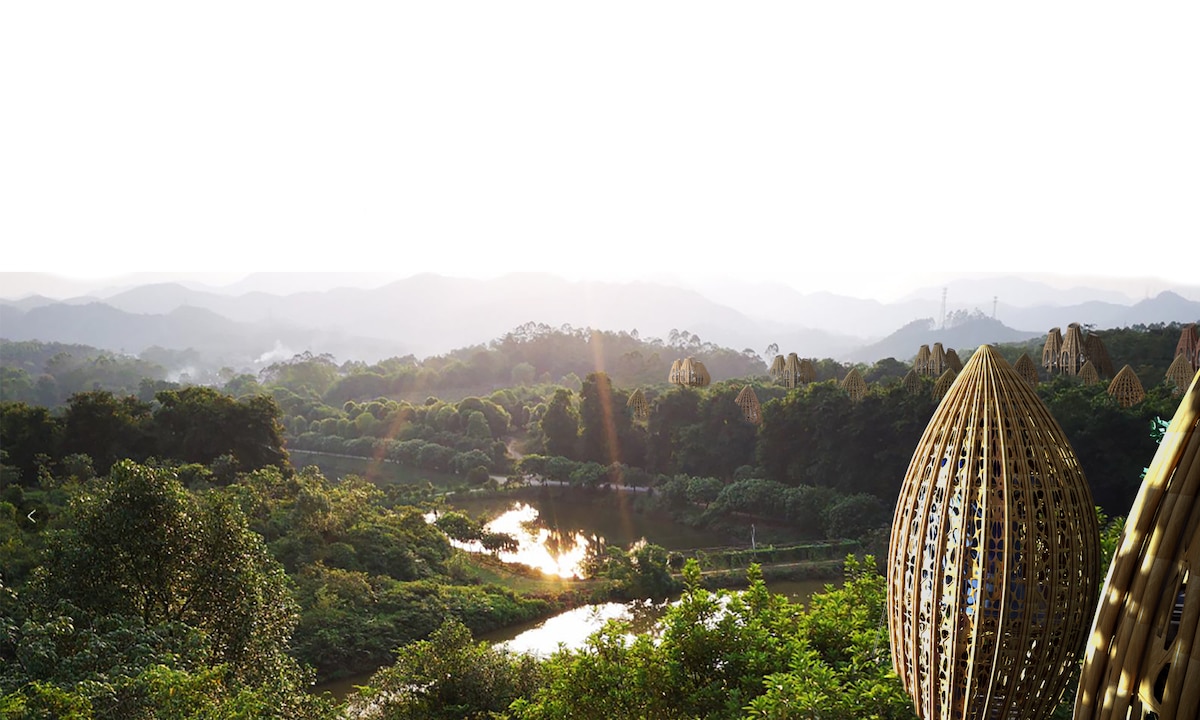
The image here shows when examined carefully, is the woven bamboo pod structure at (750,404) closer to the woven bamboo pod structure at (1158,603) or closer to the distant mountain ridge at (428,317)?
the woven bamboo pod structure at (1158,603)

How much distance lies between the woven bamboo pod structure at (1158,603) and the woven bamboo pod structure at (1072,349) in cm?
1367

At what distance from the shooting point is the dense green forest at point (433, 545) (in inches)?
158

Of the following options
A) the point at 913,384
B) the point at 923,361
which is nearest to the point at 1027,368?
the point at 923,361

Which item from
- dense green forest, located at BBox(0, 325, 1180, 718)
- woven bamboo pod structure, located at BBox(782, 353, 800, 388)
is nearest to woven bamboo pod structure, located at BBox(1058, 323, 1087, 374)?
dense green forest, located at BBox(0, 325, 1180, 718)

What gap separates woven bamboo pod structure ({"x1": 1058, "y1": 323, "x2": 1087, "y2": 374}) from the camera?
1280 centimetres

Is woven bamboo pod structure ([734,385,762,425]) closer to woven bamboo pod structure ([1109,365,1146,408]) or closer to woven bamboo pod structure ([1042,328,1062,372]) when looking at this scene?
woven bamboo pod structure ([1042,328,1062,372])

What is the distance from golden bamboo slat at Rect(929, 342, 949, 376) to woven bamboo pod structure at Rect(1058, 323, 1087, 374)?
6.77ft

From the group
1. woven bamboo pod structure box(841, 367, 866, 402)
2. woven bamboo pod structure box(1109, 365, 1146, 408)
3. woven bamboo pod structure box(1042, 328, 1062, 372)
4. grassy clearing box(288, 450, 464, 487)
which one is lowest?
grassy clearing box(288, 450, 464, 487)

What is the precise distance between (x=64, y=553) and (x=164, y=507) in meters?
0.74

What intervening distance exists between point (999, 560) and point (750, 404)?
14765 millimetres

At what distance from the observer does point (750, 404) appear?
55.8ft

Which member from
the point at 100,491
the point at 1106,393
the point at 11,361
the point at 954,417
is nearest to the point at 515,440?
the point at 1106,393

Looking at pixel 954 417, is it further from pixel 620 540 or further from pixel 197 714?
pixel 620 540

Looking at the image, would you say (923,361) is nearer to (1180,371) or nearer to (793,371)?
(793,371)
